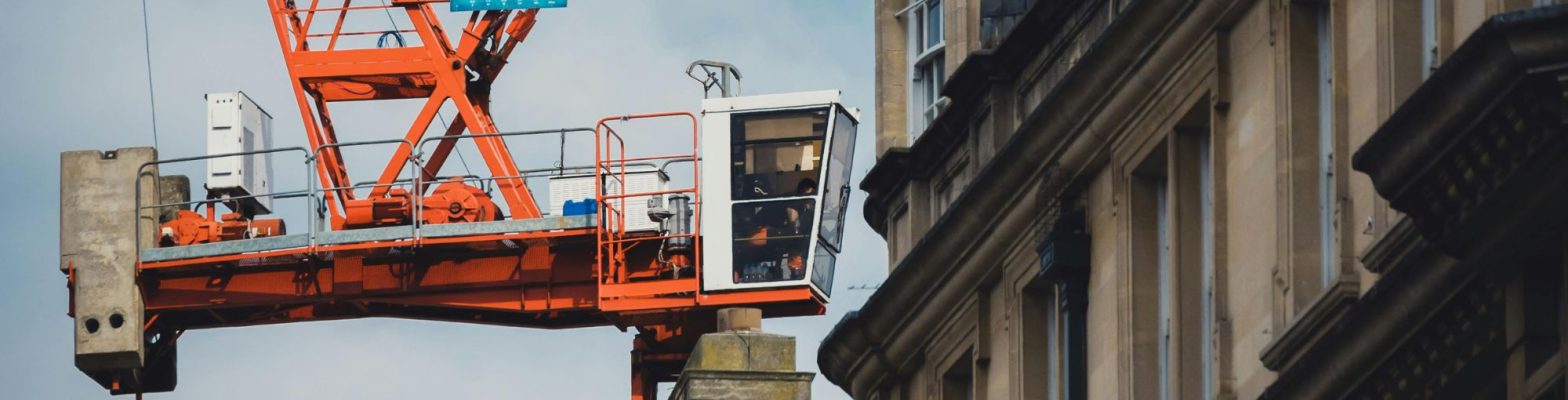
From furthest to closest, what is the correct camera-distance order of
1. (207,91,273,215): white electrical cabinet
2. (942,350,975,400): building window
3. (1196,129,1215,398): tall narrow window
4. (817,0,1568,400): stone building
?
(207,91,273,215): white electrical cabinet
(942,350,975,400): building window
(1196,129,1215,398): tall narrow window
(817,0,1568,400): stone building

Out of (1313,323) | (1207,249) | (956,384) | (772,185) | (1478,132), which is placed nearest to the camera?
(1478,132)

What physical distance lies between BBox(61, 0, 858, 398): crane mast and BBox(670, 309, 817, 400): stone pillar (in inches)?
610

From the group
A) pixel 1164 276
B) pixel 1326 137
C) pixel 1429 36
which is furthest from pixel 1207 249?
pixel 1429 36

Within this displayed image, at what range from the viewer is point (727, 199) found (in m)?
42.9

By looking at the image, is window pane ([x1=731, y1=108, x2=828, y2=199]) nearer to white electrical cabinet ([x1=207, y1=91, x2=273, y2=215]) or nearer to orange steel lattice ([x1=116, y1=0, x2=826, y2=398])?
orange steel lattice ([x1=116, y1=0, x2=826, y2=398])

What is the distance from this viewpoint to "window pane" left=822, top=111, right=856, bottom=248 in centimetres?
4275

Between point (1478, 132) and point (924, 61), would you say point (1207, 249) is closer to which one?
point (1478, 132)

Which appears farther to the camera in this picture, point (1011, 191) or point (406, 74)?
point (406, 74)

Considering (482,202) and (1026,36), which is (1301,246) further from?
(482,202)

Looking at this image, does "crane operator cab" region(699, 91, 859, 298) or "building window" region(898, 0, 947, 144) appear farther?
"crane operator cab" region(699, 91, 859, 298)

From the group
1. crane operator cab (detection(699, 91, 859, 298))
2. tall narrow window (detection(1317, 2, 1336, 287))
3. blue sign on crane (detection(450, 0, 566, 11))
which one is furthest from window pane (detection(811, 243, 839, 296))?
tall narrow window (detection(1317, 2, 1336, 287))

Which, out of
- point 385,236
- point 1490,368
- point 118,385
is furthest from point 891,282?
point 118,385

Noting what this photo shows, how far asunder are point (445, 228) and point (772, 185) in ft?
15.3

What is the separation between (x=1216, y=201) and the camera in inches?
848
